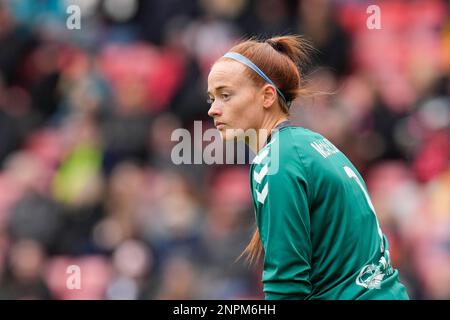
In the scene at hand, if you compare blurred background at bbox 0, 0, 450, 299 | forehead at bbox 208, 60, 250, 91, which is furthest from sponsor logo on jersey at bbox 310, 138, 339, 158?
blurred background at bbox 0, 0, 450, 299

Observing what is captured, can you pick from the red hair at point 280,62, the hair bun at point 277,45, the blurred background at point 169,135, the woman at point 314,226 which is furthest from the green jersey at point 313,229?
the blurred background at point 169,135

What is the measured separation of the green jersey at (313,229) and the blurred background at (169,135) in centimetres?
409

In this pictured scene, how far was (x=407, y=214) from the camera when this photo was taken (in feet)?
26.1

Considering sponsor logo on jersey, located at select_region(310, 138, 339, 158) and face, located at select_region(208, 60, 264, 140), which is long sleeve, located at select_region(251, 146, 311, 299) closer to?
sponsor logo on jersey, located at select_region(310, 138, 339, 158)

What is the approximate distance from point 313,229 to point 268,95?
0.66 meters

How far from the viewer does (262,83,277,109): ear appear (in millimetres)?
3812

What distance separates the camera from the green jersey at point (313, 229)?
3.39m

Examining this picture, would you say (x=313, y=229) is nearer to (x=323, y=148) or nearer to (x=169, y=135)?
(x=323, y=148)

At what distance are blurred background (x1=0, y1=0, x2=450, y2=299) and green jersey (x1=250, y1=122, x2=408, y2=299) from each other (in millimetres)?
4085

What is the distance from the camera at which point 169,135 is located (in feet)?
28.8

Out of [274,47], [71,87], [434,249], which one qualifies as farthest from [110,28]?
[274,47]

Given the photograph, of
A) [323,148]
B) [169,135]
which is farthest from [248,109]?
[169,135]
